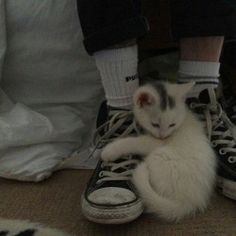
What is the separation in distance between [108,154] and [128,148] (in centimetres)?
4

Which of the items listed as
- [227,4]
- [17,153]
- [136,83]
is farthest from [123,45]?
[17,153]

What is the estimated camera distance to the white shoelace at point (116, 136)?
0.71 m

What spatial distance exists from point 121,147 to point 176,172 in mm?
112

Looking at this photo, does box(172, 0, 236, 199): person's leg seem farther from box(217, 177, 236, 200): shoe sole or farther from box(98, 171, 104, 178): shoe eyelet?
box(98, 171, 104, 178): shoe eyelet

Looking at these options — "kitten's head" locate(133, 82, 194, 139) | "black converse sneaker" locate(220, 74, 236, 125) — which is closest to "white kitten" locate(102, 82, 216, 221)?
"kitten's head" locate(133, 82, 194, 139)

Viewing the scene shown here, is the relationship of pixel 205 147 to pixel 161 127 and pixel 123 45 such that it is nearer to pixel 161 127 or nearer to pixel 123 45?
pixel 161 127

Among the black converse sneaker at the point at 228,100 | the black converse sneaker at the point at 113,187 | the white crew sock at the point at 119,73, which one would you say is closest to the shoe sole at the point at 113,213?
the black converse sneaker at the point at 113,187

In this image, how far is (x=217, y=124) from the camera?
0.79 m

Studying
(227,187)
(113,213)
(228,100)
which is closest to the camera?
(113,213)

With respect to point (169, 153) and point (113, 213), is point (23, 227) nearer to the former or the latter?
point (113, 213)

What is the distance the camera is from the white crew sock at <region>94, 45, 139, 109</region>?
74 cm

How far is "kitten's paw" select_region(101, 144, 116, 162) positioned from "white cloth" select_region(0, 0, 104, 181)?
0.51 ft

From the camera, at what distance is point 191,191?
659 mm

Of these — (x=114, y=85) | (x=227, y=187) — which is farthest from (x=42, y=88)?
(x=227, y=187)
